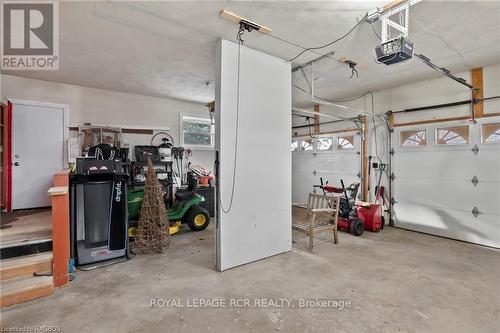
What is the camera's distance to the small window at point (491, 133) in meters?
3.98

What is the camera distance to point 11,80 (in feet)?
14.7

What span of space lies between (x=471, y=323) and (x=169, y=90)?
5.77 m

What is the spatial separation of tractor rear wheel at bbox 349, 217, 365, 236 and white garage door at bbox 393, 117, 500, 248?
1265 mm

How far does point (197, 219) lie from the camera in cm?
477

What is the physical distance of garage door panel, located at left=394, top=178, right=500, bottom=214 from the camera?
13.3 feet

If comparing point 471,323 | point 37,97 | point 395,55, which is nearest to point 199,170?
point 37,97

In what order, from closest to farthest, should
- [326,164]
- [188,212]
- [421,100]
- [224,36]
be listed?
1. [224,36]
2. [188,212]
3. [421,100]
4. [326,164]

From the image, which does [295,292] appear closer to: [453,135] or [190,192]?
[190,192]

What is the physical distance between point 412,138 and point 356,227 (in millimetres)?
2226

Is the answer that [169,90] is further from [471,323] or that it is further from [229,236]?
[471,323]

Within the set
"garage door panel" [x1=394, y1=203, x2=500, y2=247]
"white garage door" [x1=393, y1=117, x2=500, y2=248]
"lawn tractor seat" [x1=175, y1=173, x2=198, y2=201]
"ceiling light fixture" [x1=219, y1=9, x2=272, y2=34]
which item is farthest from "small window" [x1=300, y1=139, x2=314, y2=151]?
"ceiling light fixture" [x1=219, y1=9, x2=272, y2=34]

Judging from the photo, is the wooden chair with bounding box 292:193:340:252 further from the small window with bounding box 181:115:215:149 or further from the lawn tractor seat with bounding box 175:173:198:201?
the small window with bounding box 181:115:215:149

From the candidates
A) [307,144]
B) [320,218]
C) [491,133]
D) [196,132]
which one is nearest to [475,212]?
[491,133]

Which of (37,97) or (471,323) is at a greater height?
(37,97)
